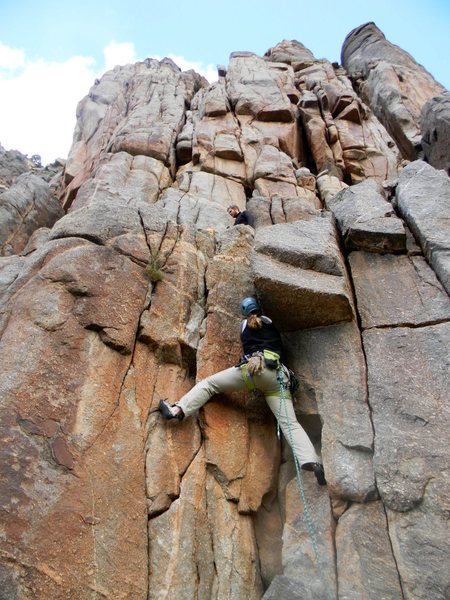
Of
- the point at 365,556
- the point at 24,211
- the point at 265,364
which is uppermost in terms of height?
the point at 24,211

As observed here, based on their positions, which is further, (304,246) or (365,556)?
(304,246)

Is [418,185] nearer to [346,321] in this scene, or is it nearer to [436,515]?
[346,321]

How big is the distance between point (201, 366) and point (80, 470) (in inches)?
121

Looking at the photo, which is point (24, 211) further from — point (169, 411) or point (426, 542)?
point (426, 542)

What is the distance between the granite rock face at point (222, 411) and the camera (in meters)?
6.04

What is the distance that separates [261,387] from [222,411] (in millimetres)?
926

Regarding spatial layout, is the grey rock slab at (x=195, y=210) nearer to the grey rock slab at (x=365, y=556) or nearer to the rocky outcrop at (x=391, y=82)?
the grey rock slab at (x=365, y=556)

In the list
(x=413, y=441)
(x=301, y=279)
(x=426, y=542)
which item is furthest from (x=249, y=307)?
(x=426, y=542)

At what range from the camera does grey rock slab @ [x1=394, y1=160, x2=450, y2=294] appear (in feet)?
30.8

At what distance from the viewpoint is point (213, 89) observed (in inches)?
1096

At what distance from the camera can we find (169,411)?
301 inches

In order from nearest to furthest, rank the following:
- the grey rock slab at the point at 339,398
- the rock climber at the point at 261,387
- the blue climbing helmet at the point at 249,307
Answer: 1. the grey rock slab at the point at 339,398
2. the rock climber at the point at 261,387
3. the blue climbing helmet at the point at 249,307

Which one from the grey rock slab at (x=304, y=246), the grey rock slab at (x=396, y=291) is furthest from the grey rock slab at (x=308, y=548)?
the grey rock slab at (x=304, y=246)

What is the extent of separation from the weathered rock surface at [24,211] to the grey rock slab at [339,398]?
1259 centimetres
